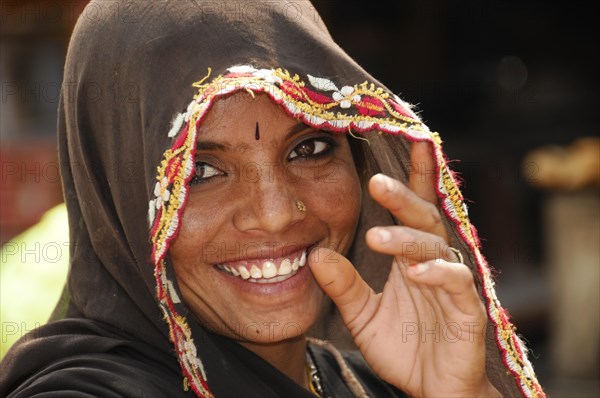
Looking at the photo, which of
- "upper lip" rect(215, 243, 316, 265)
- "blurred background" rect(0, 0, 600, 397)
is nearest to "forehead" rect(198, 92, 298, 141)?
"upper lip" rect(215, 243, 316, 265)

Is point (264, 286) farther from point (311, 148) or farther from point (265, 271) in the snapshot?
point (311, 148)

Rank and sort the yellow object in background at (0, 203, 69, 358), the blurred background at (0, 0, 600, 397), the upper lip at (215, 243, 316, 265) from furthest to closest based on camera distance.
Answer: the blurred background at (0, 0, 600, 397) < the yellow object in background at (0, 203, 69, 358) < the upper lip at (215, 243, 316, 265)

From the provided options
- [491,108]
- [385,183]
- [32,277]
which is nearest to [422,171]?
[385,183]

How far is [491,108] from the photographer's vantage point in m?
7.32

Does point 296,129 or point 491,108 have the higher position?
point 491,108

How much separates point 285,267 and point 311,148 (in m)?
0.28

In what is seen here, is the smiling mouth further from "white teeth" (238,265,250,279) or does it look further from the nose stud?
the nose stud

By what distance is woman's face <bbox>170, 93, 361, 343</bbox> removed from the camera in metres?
1.98

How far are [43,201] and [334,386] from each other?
4.72 metres

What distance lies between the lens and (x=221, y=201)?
204cm

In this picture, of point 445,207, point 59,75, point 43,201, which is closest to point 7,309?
point 445,207

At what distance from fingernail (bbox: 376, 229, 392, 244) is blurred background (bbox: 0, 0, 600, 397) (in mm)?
4847

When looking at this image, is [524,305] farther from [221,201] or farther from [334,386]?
[221,201]

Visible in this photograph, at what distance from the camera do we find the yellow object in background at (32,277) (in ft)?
9.95
